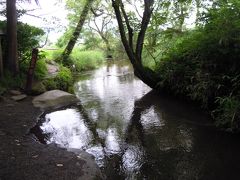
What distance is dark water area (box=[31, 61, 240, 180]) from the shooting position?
4.71 meters

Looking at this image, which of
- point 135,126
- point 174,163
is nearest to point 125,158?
point 174,163

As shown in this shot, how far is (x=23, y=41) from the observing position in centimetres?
1116

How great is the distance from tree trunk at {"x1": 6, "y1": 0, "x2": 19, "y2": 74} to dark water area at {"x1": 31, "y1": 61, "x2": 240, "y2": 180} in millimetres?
3044

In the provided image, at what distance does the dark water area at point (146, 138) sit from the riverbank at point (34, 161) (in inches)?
14.0

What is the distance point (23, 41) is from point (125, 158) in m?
7.88

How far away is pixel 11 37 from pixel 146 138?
683cm

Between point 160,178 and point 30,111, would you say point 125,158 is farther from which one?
point 30,111

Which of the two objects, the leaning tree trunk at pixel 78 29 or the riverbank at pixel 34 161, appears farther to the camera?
the leaning tree trunk at pixel 78 29

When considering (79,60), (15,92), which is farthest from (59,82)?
(79,60)

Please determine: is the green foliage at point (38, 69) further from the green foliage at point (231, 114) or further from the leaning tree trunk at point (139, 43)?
the green foliage at point (231, 114)

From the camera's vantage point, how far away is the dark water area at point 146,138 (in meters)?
4.71

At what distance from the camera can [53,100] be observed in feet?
29.9

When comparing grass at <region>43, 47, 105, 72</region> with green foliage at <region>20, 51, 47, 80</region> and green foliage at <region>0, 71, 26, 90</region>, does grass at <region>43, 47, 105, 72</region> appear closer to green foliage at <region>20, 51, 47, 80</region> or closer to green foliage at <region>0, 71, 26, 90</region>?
green foliage at <region>20, 51, 47, 80</region>

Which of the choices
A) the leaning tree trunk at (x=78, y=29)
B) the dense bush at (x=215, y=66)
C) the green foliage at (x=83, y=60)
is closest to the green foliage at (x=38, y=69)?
the dense bush at (x=215, y=66)
